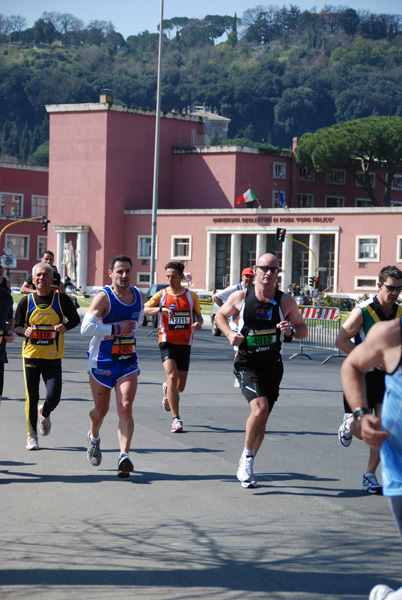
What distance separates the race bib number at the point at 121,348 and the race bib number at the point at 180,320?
2983 mm

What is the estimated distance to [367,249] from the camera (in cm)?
6269

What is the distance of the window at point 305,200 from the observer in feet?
252

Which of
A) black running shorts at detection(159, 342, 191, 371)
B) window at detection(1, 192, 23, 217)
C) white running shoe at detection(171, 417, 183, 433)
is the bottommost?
white running shoe at detection(171, 417, 183, 433)

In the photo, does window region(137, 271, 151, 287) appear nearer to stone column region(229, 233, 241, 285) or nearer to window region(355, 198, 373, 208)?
stone column region(229, 233, 241, 285)

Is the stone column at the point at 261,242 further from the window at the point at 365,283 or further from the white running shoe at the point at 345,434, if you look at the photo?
the white running shoe at the point at 345,434

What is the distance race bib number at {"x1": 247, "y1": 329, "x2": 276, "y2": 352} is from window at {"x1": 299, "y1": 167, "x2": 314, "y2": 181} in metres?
69.5

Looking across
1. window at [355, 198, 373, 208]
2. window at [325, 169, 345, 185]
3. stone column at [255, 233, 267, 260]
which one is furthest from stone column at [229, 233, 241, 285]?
window at [355, 198, 373, 208]

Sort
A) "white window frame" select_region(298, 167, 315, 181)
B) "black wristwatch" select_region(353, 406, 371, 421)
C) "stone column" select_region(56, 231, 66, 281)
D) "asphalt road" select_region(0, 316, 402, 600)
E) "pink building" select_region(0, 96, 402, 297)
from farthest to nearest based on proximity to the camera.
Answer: "white window frame" select_region(298, 167, 315, 181)
"stone column" select_region(56, 231, 66, 281)
"pink building" select_region(0, 96, 402, 297)
"asphalt road" select_region(0, 316, 402, 600)
"black wristwatch" select_region(353, 406, 371, 421)

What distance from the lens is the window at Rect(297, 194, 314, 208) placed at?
7688 centimetres

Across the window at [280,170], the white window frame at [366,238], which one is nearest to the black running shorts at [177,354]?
the white window frame at [366,238]

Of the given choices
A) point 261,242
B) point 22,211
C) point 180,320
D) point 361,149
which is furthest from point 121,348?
point 22,211

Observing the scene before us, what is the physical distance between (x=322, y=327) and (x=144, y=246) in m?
46.2

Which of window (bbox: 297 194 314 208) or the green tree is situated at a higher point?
the green tree

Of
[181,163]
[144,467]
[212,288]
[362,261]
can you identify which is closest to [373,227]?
[362,261]
